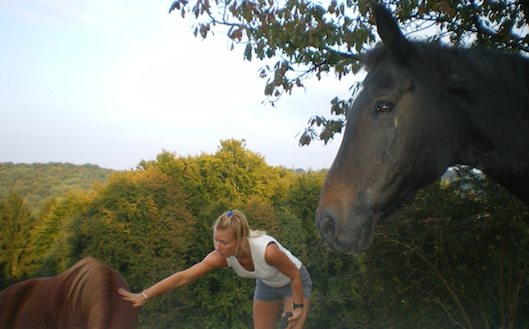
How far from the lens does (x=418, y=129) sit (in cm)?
217

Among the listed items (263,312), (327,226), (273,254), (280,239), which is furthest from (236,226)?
(280,239)

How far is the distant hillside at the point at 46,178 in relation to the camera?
46.9ft

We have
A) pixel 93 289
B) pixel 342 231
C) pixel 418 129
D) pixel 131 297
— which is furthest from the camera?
pixel 131 297

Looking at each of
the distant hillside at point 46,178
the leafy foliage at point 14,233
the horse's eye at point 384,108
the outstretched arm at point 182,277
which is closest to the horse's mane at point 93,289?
the outstretched arm at point 182,277

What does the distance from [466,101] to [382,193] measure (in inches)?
21.8

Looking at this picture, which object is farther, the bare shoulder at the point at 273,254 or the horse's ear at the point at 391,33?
the bare shoulder at the point at 273,254

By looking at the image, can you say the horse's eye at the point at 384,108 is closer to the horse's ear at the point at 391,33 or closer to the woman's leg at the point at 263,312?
the horse's ear at the point at 391,33

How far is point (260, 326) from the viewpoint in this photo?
4.47 m

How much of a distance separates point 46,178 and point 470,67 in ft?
55.3

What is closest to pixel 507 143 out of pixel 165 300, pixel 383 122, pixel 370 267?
pixel 383 122

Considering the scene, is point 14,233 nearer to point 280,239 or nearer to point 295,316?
point 280,239

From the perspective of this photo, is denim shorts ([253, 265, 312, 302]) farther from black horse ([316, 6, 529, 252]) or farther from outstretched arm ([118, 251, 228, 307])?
black horse ([316, 6, 529, 252])

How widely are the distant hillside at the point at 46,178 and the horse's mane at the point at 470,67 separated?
1176cm

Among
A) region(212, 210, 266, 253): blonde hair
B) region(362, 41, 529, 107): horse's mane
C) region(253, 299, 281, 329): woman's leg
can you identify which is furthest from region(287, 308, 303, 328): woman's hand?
region(362, 41, 529, 107): horse's mane
